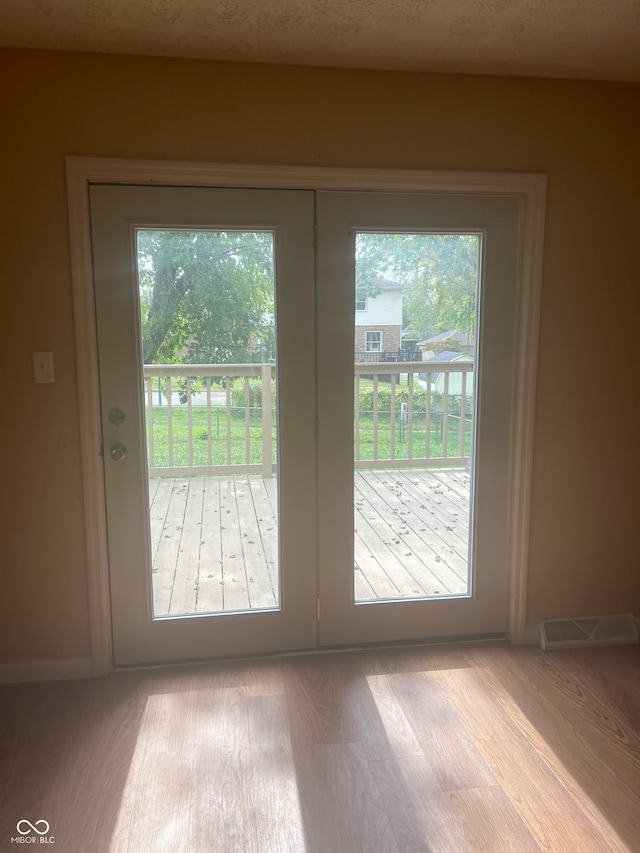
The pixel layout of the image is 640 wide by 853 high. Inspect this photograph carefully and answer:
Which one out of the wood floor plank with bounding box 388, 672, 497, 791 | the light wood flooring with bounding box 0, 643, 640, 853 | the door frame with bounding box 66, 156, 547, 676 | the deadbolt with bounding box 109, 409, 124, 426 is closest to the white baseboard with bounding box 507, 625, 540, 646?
the door frame with bounding box 66, 156, 547, 676

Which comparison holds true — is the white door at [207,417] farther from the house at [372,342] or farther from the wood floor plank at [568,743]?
the wood floor plank at [568,743]

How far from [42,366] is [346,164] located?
137 cm

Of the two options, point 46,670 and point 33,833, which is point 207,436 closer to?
point 46,670

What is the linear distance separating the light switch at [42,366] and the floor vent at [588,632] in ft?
7.58

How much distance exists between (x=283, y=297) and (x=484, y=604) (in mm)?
1596

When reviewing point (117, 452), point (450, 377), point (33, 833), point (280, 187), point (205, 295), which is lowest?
point (33, 833)

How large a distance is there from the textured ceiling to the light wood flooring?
2326 mm

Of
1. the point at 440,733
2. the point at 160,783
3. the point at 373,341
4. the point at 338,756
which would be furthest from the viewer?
the point at 373,341

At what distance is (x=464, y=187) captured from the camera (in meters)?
2.23

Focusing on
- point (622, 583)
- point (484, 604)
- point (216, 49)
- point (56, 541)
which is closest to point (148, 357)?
point (56, 541)

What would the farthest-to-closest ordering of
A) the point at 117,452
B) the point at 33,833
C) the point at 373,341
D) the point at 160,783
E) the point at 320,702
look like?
the point at 373,341 → the point at 117,452 → the point at 320,702 → the point at 160,783 → the point at 33,833

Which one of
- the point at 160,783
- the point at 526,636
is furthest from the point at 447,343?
the point at 160,783

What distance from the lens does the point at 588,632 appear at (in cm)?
252

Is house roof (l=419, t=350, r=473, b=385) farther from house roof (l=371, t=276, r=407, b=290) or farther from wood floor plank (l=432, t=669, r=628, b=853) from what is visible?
wood floor plank (l=432, t=669, r=628, b=853)
